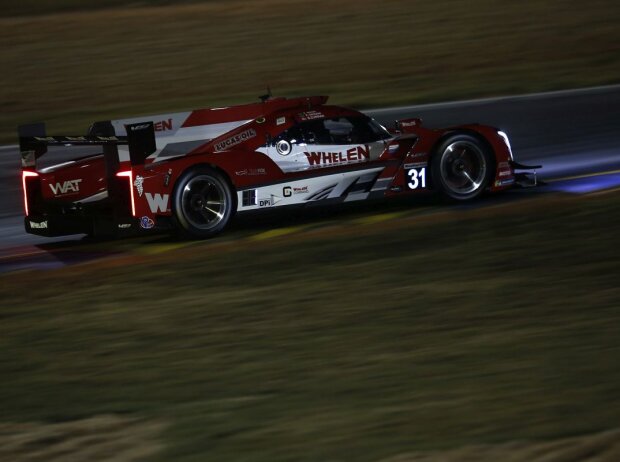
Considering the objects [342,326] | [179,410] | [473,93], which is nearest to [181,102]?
[473,93]

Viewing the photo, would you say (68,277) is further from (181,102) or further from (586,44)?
(586,44)

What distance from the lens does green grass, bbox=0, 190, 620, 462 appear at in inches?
223

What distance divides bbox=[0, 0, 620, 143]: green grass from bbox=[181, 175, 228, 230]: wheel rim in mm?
9130

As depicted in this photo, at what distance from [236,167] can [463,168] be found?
2680 mm

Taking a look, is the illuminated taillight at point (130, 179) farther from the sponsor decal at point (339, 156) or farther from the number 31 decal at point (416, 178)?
the number 31 decal at point (416, 178)

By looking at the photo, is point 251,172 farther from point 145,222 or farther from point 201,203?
point 145,222

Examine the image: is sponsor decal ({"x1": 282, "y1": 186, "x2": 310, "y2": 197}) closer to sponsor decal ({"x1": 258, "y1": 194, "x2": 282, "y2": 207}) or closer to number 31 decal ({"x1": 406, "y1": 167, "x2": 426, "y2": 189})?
sponsor decal ({"x1": 258, "y1": 194, "x2": 282, "y2": 207})

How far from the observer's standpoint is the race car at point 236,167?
1052 cm

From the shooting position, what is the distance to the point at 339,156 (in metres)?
11.3

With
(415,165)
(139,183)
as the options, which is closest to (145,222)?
(139,183)

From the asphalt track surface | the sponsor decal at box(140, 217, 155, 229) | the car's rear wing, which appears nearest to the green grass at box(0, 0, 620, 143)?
the asphalt track surface

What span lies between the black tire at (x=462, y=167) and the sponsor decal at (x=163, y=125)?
2.85 meters

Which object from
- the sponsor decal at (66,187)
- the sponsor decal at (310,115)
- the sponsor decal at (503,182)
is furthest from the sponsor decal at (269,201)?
the sponsor decal at (503,182)

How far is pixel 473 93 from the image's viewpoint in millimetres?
21281
